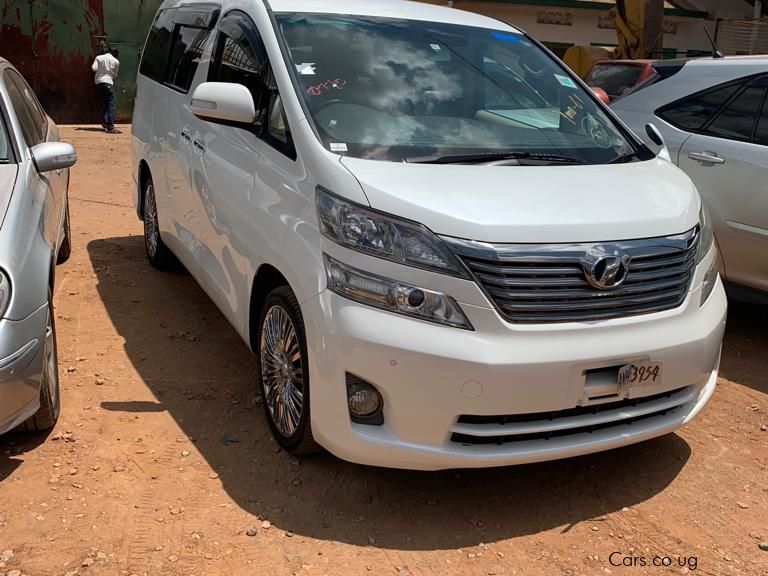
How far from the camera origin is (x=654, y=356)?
10.4 ft

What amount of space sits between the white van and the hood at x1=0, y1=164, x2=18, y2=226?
0.94 metres

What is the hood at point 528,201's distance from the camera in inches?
119

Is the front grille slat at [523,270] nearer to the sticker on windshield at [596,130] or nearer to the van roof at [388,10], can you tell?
the sticker on windshield at [596,130]

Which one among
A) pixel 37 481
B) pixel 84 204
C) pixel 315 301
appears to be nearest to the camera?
pixel 315 301

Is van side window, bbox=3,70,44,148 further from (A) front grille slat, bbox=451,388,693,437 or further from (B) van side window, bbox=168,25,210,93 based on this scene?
(A) front grille slat, bbox=451,388,693,437

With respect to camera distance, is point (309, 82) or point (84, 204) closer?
point (309, 82)

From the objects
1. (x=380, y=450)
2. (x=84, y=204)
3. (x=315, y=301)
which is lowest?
(x=84, y=204)

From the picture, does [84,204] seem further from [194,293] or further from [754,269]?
[754,269]

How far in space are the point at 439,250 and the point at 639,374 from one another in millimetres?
921

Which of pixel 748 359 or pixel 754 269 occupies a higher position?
pixel 754 269

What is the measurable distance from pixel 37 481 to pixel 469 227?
2043mm

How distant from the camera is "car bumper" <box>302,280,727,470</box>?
2.94 metres

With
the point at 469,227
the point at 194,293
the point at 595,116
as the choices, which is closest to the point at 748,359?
the point at 595,116

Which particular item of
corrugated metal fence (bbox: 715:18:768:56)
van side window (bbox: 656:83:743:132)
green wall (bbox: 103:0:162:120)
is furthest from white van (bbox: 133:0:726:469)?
corrugated metal fence (bbox: 715:18:768:56)
